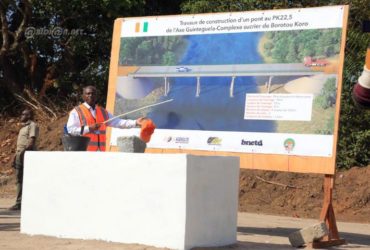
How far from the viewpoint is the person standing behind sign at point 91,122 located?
8.89m

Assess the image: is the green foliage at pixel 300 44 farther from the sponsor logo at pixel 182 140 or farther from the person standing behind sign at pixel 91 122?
the person standing behind sign at pixel 91 122

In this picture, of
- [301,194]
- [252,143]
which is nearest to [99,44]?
[301,194]

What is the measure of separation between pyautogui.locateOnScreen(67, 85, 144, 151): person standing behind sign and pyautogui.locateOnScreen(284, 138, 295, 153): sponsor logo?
77.5 inches

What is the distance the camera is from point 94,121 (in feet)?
29.6

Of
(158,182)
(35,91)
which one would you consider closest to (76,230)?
(158,182)

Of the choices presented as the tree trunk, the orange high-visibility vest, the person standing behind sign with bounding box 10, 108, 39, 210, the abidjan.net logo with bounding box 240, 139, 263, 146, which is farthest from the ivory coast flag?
the tree trunk

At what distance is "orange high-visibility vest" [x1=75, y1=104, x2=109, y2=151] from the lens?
8.98 m

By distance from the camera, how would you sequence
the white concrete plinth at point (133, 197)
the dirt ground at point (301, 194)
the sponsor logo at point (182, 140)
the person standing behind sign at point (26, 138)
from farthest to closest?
the dirt ground at point (301, 194) → the person standing behind sign at point (26, 138) → the sponsor logo at point (182, 140) → the white concrete plinth at point (133, 197)

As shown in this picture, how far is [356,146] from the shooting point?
50.8ft

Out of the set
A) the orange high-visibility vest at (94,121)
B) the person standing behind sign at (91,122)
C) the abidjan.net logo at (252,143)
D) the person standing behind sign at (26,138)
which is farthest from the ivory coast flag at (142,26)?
the person standing behind sign at (26,138)

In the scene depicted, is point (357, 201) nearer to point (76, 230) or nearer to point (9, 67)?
point (76, 230)

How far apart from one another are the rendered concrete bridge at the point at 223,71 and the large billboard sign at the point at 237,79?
0.6 inches

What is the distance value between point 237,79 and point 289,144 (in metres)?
1.21

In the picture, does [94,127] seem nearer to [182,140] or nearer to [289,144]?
[182,140]
